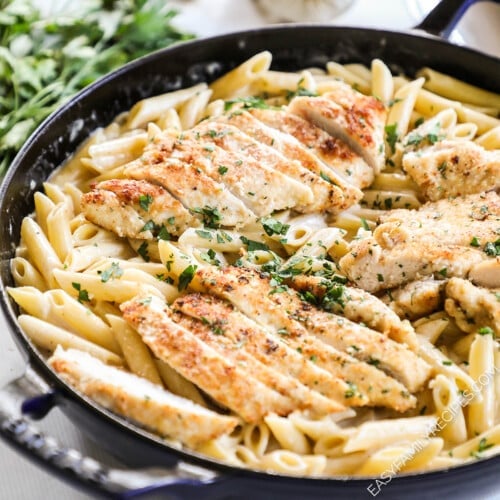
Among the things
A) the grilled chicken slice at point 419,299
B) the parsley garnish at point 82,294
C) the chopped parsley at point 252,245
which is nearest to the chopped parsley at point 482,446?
the grilled chicken slice at point 419,299

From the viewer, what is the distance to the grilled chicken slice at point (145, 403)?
3084 millimetres

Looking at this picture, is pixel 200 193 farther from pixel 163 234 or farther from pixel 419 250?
pixel 419 250

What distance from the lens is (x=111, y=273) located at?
12.2 feet

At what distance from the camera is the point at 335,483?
2.76 metres

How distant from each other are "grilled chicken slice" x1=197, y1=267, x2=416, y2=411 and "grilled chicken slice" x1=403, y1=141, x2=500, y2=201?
43.2 inches

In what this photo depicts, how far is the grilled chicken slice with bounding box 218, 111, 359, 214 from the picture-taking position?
160 inches

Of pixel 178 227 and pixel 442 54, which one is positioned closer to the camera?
pixel 178 227

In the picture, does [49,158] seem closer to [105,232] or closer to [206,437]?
[105,232]

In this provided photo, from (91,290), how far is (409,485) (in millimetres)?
1701

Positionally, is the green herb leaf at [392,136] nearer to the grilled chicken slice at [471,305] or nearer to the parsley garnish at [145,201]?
the grilled chicken slice at [471,305]

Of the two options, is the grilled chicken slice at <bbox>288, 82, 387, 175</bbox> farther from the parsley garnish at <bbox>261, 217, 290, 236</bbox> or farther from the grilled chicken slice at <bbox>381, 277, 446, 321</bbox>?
the grilled chicken slice at <bbox>381, 277, 446, 321</bbox>

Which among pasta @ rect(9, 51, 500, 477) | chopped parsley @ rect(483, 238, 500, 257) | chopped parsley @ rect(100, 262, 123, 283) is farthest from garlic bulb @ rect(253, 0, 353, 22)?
chopped parsley @ rect(100, 262, 123, 283)

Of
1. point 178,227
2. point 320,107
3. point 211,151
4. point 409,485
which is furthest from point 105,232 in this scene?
point 409,485

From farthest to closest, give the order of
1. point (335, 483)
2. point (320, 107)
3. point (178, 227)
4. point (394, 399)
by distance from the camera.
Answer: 1. point (320, 107)
2. point (178, 227)
3. point (394, 399)
4. point (335, 483)
